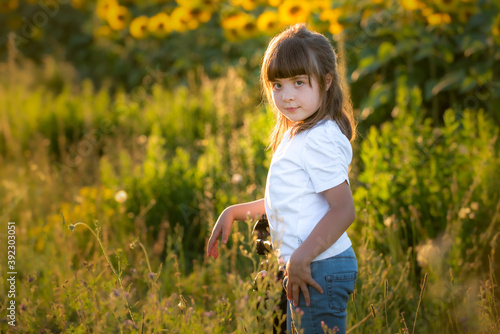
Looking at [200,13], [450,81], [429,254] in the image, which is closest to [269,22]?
[200,13]

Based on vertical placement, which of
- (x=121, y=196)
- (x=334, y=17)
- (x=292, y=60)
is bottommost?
(x=121, y=196)

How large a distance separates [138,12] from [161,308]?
20.0 feet

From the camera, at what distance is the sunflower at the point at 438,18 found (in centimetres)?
349

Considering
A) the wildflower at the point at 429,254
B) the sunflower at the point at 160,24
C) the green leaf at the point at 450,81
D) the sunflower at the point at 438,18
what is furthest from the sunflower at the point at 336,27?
the wildflower at the point at 429,254

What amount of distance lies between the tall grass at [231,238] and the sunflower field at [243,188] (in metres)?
0.01

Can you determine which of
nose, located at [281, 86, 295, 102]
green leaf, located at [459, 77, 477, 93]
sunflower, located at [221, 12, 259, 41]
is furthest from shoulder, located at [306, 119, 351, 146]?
sunflower, located at [221, 12, 259, 41]

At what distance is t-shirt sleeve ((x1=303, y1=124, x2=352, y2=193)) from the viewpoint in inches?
59.0

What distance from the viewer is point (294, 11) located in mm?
3789

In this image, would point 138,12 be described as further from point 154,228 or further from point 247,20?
point 154,228

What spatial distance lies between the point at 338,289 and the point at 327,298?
0.04m

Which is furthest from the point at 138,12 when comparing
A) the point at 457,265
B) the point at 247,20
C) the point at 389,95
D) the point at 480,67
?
the point at 457,265

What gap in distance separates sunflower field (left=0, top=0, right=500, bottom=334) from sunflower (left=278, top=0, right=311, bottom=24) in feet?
0.04

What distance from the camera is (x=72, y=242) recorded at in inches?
105

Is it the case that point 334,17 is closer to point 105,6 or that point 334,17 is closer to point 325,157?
point 325,157
